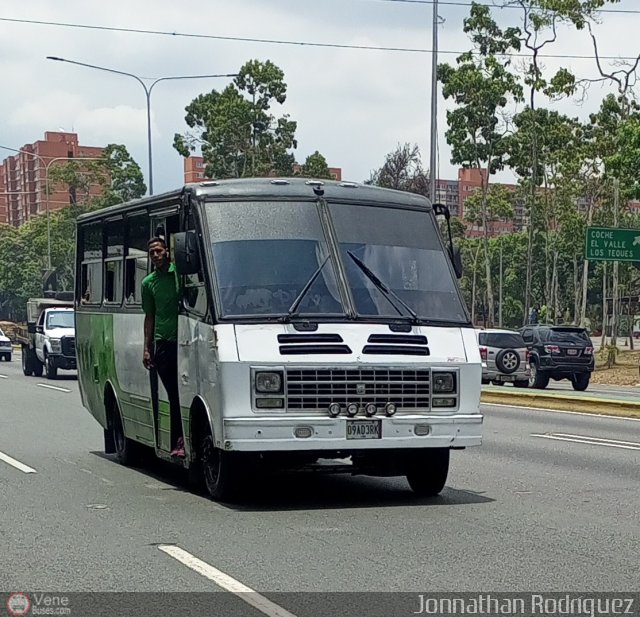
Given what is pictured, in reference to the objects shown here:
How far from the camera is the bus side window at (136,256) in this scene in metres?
13.0

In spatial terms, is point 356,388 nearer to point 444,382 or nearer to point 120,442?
point 444,382

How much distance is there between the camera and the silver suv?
109ft

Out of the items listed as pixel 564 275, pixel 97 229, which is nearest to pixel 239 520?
pixel 97 229

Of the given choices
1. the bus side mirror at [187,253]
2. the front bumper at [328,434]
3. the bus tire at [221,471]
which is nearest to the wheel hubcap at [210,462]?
the bus tire at [221,471]

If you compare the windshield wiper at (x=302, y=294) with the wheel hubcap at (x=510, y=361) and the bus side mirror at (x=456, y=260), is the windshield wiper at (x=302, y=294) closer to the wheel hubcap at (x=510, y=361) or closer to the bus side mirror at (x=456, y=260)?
the bus side mirror at (x=456, y=260)

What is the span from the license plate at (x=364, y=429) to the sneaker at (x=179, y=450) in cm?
189

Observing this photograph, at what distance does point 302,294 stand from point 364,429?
1236mm

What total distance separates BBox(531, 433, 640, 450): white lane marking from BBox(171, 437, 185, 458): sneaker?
614 cm

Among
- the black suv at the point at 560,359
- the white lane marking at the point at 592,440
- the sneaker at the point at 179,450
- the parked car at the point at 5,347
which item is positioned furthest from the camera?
the parked car at the point at 5,347

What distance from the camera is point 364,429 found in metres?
10.6

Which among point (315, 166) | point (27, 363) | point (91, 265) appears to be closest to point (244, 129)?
point (315, 166)

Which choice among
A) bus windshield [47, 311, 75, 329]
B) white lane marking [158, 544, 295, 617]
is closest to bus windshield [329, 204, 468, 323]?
white lane marking [158, 544, 295, 617]

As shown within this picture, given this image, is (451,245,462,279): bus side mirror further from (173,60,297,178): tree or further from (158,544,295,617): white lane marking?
(173,60,297,178): tree

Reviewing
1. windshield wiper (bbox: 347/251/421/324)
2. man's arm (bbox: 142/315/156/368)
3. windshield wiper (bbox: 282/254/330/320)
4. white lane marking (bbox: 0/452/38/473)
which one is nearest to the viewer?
windshield wiper (bbox: 282/254/330/320)
